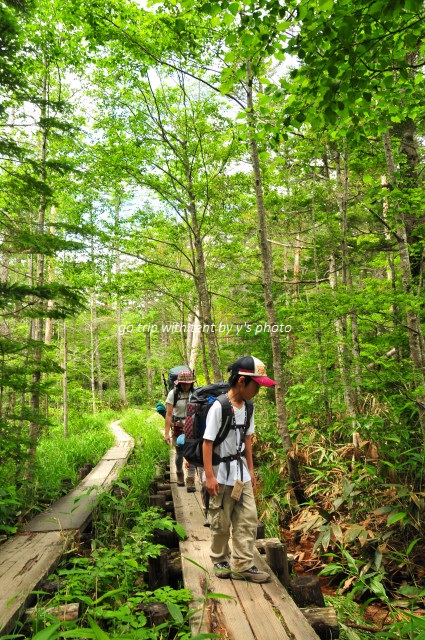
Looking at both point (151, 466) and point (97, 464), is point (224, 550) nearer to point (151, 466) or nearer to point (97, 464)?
point (151, 466)

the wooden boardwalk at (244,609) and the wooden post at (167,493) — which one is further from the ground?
the wooden boardwalk at (244,609)

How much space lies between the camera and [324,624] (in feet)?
10.3

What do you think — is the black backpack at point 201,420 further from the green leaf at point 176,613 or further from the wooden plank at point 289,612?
the green leaf at point 176,613

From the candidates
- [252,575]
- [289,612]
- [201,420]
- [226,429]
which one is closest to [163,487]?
[201,420]

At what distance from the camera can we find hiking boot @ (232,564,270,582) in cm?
361

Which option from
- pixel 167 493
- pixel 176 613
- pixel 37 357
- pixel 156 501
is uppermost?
pixel 37 357

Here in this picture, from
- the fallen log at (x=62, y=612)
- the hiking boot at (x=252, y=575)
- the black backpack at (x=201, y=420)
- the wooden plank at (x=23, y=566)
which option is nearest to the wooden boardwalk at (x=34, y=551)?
the wooden plank at (x=23, y=566)

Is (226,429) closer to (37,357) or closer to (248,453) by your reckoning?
(248,453)

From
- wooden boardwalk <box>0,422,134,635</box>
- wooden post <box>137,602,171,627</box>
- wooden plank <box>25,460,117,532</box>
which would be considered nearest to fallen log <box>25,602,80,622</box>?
wooden boardwalk <box>0,422,134,635</box>

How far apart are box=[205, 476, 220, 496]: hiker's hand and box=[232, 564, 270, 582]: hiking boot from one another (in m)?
0.72

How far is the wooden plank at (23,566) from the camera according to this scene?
126 inches

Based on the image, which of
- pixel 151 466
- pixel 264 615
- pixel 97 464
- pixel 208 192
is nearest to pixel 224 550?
pixel 264 615

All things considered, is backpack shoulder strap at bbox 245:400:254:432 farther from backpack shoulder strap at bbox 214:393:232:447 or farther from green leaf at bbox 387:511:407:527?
green leaf at bbox 387:511:407:527

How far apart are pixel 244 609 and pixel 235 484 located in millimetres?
957
